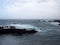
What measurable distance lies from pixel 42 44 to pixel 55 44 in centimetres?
83

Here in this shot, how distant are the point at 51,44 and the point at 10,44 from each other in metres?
2.51

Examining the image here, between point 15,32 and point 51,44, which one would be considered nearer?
point 51,44

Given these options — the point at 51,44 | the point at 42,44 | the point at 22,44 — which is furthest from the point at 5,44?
the point at 51,44

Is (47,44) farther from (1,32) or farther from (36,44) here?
(1,32)

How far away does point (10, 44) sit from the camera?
7.56 m

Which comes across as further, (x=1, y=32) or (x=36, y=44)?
(x=1, y=32)

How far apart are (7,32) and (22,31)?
1517mm

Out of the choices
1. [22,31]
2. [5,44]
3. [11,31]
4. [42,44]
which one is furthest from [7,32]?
[42,44]

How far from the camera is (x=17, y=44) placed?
7.58m

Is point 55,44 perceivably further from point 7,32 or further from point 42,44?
point 7,32

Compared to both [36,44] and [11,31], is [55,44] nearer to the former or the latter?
[36,44]

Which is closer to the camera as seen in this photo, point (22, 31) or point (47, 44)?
point (47, 44)

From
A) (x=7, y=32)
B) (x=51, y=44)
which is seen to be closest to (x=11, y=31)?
(x=7, y=32)

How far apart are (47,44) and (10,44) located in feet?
7.40
